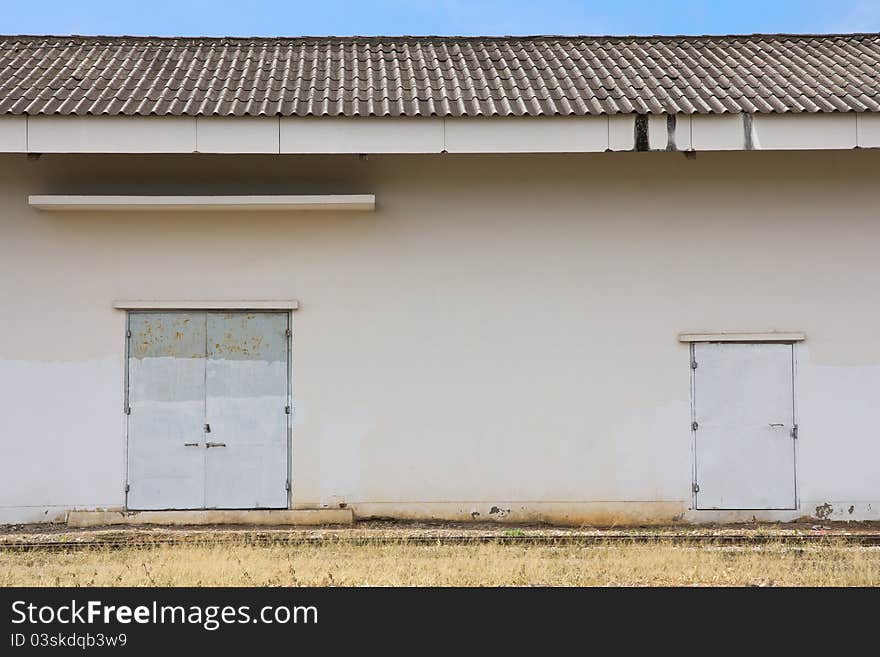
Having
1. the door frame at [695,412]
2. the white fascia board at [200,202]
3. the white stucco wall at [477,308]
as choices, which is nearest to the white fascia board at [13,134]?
the white fascia board at [200,202]

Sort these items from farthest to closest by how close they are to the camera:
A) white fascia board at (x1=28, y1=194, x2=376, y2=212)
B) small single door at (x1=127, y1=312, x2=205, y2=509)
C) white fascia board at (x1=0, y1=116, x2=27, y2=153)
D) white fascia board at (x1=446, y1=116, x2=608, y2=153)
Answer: small single door at (x1=127, y1=312, x2=205, y2=509)
white fascia board at (x1=28, y1=194, x2=376, y2=212)
white fascia board at (x1=446, y1=116, x2=608, y2=153)
white fascia board at (x1=0, y1=116, x2=27, y2=153)

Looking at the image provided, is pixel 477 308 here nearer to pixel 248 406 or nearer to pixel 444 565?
pixel 248 406

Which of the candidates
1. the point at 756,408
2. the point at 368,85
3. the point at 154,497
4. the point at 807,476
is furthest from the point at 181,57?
the point at 807,476

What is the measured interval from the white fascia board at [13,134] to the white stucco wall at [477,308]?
3.04 ft

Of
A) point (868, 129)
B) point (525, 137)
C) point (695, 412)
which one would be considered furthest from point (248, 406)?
point (868, 129)

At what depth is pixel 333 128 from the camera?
11227 mm

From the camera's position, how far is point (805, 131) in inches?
448

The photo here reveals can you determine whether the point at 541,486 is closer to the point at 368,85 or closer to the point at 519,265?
the point at 519,265

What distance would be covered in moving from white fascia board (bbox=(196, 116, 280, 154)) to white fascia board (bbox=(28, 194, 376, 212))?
78cm

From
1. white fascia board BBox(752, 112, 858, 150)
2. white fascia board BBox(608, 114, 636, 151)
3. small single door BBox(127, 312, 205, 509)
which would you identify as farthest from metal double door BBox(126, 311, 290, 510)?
white fascia board BBox(752, 112, 858, 150)

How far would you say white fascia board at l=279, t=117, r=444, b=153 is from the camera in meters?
11.2

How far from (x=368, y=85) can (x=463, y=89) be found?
105 cm

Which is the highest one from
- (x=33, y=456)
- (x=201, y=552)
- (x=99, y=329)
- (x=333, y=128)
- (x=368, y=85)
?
(x=368, y=85)

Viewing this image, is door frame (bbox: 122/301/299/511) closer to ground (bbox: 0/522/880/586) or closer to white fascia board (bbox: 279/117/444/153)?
ground (bbox: 0/522/880/586)
